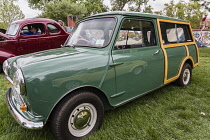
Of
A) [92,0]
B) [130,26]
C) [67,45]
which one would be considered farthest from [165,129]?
[92,0]

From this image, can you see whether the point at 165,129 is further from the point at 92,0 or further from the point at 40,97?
the point at 92,0

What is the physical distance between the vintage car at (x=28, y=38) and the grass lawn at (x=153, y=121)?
219 centimetres

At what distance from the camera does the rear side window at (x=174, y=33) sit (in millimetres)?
3181

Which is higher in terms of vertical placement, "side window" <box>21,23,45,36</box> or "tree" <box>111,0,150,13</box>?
"tree" <box>111,0,150,13</box>

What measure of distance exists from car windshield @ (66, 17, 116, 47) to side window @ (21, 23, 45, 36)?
331 cm

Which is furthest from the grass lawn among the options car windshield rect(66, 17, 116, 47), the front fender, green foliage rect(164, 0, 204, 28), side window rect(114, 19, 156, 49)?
green foliage rect(164, 0, 204, 28)

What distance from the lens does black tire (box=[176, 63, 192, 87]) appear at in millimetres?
3789

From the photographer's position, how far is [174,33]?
348 centimetres

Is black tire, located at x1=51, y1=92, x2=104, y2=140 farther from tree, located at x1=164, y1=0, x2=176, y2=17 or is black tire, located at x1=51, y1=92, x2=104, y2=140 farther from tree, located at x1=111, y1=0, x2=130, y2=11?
tree, located at x1=164, y1=0, x2=176, y2=17

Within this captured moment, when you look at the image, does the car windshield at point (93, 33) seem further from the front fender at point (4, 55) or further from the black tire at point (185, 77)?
the front fender at point (4, 55)

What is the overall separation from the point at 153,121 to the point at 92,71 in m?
1.36

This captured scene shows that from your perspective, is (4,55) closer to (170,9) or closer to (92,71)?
(92,71)

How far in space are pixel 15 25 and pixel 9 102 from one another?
4.41 metres

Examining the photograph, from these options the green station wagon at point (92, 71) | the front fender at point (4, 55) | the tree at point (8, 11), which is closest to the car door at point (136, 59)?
the green station wagon at point (92, 71)
